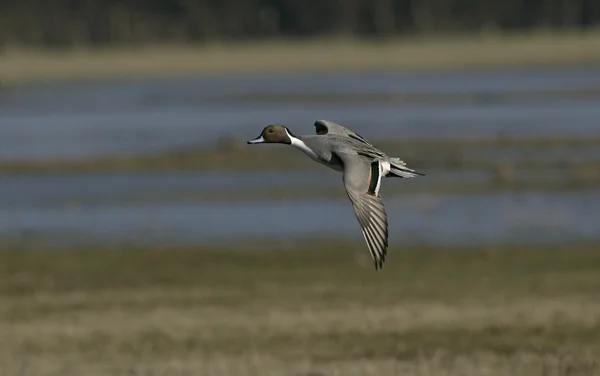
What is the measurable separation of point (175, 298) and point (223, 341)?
285 cm

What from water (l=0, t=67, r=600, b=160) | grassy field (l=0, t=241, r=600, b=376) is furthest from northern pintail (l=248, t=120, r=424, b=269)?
water (l=0, t=67, r=600, b=160)

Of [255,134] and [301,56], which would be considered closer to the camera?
[255,134]

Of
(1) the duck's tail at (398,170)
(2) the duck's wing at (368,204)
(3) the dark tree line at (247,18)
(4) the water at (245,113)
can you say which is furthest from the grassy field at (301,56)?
(2) the duck's wing at (368,204)

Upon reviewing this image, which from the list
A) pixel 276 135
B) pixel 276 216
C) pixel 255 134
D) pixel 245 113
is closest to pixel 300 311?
pixel 276 216

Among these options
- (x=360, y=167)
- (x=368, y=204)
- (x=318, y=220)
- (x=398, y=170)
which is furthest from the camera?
(x=318, y=220)

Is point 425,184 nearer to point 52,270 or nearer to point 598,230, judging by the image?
point 598,230

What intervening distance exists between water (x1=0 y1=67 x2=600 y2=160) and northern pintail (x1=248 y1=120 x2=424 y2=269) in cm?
2767

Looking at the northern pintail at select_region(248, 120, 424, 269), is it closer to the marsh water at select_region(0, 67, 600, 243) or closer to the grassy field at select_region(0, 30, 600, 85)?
the marsh water at select_region(0, 67, 600, 243)

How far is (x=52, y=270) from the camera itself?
20.9m

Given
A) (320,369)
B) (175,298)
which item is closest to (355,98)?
(175,298)

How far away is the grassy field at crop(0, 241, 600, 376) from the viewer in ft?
46.7

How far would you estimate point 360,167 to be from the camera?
7117 mm

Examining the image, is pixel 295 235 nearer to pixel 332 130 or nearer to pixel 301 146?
pixel 332 130

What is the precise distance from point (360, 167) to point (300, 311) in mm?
9956
